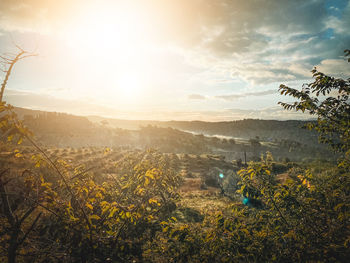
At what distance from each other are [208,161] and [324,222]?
71.5 metres

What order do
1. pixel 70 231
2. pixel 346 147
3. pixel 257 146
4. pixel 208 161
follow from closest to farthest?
pixel 70 231
pixel 346 147
pixel 208 161
pixel 257 146

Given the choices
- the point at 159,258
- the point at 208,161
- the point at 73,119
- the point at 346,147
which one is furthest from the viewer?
the point at 73,119

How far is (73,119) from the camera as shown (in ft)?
492

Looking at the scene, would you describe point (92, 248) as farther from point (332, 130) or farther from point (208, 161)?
point (208, 161)

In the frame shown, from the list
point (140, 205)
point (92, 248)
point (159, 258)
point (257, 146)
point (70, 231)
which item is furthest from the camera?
point (257, 146)

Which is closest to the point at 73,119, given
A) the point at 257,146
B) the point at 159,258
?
the point at 257,146

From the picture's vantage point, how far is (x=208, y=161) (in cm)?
7431

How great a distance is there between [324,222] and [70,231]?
5430 millimetres

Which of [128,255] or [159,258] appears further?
[159,258]

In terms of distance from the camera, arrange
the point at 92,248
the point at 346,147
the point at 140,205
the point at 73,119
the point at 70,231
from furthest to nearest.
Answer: the point at 73,119
the point at 346,147
the point at 140,205
the point at 70,231
the point at 92,248

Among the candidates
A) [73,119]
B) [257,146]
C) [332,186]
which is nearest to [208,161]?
[332,186]

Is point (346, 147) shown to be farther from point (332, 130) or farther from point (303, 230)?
point (303, 230)

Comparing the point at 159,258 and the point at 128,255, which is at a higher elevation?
the point at 128,255

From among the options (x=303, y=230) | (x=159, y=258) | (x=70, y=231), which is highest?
(x=70, y=231)
